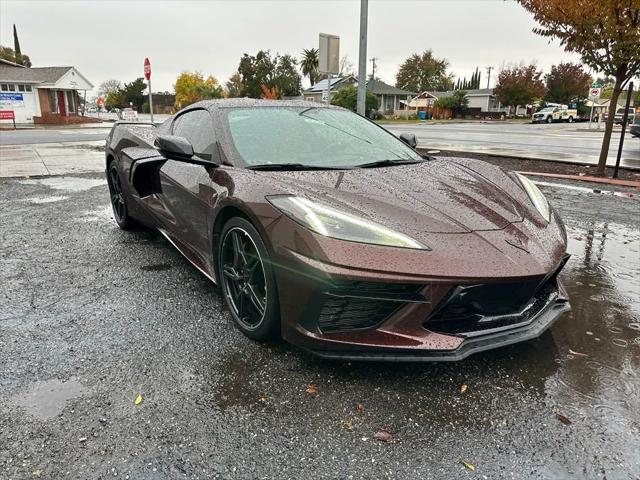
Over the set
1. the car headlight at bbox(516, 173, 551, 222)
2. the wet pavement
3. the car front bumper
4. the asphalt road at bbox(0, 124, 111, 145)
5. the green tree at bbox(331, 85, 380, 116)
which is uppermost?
the green tree at bbox(331, 85, 380, 116)

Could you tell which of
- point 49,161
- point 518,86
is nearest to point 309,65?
point 518,86

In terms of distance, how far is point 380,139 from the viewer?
3.70 m

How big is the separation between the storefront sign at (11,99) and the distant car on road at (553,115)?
43.7 metres

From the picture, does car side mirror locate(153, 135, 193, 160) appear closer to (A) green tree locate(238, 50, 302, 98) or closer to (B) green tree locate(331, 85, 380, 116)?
(B) green tree locate(331, 85, 380, 116)

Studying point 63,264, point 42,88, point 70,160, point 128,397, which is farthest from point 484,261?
point 42,88

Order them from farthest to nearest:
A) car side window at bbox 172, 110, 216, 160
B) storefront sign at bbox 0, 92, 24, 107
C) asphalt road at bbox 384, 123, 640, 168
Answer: storefront sign at bbox 0, 92, 24, 107 < asphalt road at bbox 384, 123, 640, 168 < car side window at bbox 172, 110, 216, 160

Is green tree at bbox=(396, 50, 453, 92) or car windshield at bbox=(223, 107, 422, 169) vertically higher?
green tree at bbox=(396, 50, 453, 92)

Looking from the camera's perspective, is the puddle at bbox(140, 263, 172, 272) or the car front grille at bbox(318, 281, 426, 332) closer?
the car front grille at bbox(318, 281, 426, 332)

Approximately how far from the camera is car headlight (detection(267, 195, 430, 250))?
85.8 inches

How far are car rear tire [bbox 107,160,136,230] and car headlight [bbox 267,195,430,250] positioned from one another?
2.93 meters

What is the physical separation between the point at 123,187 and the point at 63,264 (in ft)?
3.04

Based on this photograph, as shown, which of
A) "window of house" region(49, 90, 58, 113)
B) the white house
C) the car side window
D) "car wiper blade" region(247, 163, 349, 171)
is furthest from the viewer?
"window of house" region(49, 90, 58, 113)

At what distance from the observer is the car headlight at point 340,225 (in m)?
2.18

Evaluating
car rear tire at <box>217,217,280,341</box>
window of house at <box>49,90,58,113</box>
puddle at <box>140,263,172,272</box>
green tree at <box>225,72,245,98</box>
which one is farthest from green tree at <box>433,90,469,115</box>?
car rear tire at <box>217,217,280,341</box>
